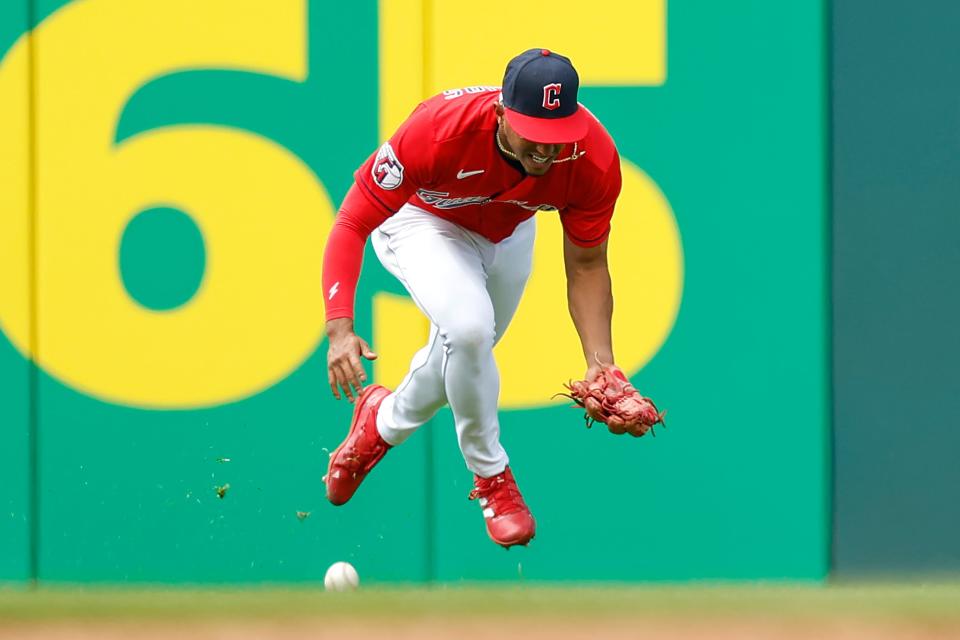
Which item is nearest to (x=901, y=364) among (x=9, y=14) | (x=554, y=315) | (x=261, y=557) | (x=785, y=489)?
(x=785, y=489)

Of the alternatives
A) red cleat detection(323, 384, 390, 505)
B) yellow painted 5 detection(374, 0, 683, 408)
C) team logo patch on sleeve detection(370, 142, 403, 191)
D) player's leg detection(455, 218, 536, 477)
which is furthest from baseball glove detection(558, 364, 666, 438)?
A: yellow painted 5 detection(374, 0, 683, 408)

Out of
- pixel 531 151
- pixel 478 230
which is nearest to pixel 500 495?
pixel 478 230

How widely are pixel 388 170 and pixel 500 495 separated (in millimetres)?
1106

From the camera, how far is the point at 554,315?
6656mm

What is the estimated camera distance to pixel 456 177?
4906 millimetres

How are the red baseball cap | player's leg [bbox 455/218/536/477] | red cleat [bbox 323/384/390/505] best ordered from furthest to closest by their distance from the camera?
red cleat [bbox 323/384/390/505] → player's leg [bbox 455/218/536/477] → the red baseball cap

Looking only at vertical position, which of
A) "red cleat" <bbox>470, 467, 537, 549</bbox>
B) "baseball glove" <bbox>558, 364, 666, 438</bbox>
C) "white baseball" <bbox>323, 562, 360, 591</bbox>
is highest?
"baseball glove" <bbox>558, 364, 666, 438</bbox>

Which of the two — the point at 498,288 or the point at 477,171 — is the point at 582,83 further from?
the point at 477,171

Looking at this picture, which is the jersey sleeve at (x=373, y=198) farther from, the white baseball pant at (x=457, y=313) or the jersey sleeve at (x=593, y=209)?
the jersey sleeve at (x=593, y=209)

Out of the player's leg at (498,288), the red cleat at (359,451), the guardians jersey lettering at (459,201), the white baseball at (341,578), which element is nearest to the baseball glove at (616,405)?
the player's leg at (498,288)

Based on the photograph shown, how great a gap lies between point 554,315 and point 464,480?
73 cm

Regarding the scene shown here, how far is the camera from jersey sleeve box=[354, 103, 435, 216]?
15.9 feet

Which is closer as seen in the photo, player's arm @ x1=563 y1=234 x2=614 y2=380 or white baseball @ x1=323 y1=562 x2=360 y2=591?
→ player's arm @ x1=563 y1=234 x2=614 y2=380

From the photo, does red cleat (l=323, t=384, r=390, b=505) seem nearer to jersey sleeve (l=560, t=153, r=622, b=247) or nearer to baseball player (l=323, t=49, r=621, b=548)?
baseball player (l=323, t=49, r=621, b=548)
